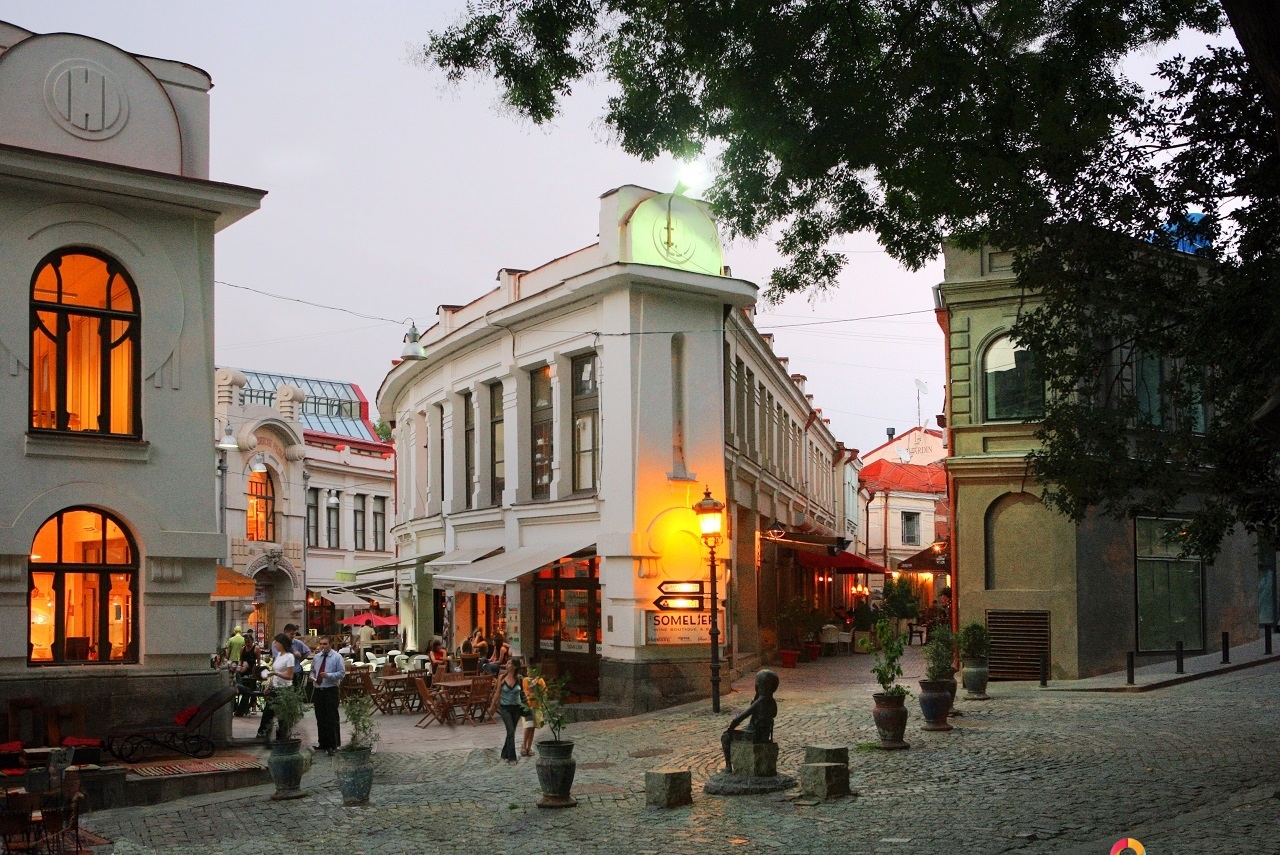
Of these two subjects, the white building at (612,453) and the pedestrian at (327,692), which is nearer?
the pedestrian at (327,692)

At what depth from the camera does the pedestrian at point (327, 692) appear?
61.6 feet

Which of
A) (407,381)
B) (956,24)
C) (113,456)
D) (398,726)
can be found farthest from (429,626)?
(956,24)

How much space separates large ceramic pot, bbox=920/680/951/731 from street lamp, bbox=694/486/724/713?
180 inches

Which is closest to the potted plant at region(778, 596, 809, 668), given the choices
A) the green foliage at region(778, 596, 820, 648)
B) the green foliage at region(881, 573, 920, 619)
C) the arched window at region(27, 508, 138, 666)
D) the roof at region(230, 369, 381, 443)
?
the green foliage at region(778, 596, 820, 648)

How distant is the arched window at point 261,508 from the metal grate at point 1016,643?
113ft

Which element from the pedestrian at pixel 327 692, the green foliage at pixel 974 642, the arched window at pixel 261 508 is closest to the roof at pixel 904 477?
the arched window at pixel 261 508

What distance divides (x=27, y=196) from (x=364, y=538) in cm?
4309

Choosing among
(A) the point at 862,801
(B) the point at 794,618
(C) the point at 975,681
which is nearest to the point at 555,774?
(A) the point at 862,801

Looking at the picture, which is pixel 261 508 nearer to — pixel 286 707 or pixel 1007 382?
pixel 1007 382

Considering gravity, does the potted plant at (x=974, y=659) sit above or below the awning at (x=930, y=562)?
below

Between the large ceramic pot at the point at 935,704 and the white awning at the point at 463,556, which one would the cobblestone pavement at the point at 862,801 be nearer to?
the large ceramic pot at the point at 935,704

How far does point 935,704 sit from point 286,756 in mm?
8514

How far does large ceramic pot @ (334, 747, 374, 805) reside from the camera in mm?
14133

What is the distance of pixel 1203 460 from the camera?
1459 cm
